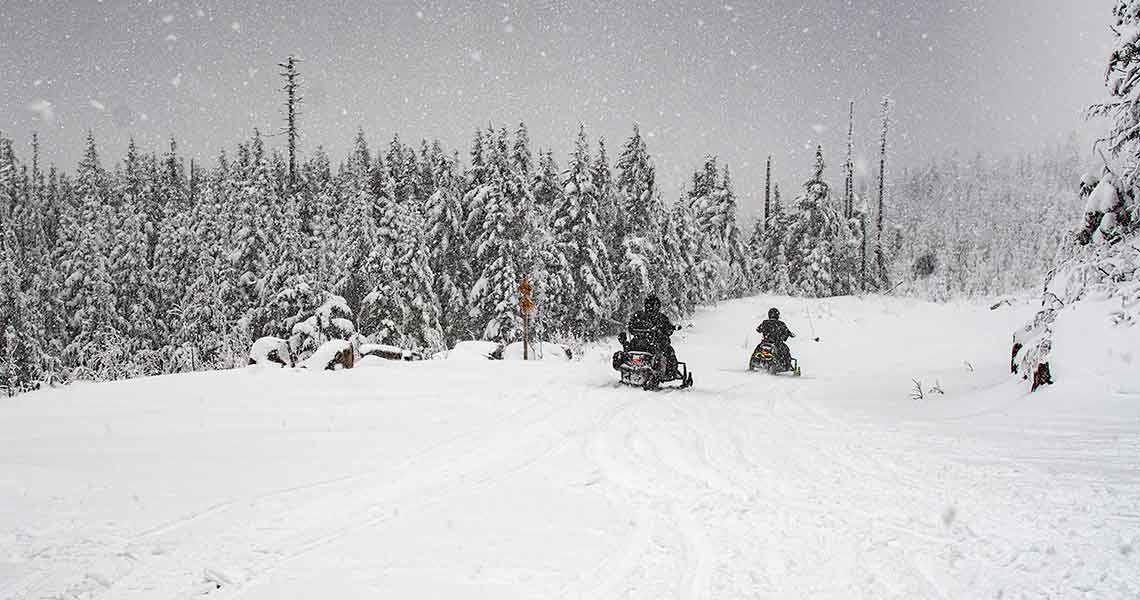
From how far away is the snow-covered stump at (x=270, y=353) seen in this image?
48.0 feet

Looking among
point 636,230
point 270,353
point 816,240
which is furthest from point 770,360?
point 816,240

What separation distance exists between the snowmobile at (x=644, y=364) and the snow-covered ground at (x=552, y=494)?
117 inches

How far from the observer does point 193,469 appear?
241 inches

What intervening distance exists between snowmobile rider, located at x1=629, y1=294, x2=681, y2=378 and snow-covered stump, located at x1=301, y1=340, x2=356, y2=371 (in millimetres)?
6481

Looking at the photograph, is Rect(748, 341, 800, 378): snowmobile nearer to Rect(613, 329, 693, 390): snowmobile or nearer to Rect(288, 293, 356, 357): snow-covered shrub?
Rect(613, 329, 693, 390): snowmobile

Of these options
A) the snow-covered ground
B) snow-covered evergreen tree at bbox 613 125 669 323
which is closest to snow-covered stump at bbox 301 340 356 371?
the snow-covered ground

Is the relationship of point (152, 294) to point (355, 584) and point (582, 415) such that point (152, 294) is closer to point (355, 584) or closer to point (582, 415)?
point (582, 415)

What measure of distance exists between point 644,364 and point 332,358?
22.7 feet

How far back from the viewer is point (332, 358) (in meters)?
14.2

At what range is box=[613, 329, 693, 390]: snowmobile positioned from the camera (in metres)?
14.4

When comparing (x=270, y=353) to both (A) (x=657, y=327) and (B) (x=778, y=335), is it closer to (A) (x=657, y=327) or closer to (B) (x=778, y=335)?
(A) (x=657, y=327)

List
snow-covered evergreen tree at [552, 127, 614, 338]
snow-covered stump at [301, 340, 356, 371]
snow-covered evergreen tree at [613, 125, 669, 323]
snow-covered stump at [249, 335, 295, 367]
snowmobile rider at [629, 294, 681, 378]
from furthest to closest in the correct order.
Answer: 1. snow-covered evergreen tree at [613, 125, 669, 323]
2. snow-covered evergreen tree at [552, 127, 614, 338]
3. snowmobile rider at [629, 294, 681, 378]
4. snow-covered stump at [249, 335, 295, 367]
5. snow-covered stump at [301, 340, 356, 371]

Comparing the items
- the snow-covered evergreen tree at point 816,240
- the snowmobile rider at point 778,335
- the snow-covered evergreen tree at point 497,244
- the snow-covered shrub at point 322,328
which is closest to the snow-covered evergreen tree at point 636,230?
the snow-covered evergreen tree at point 497,244

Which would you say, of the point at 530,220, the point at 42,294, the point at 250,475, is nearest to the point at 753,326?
the point at 530,220
